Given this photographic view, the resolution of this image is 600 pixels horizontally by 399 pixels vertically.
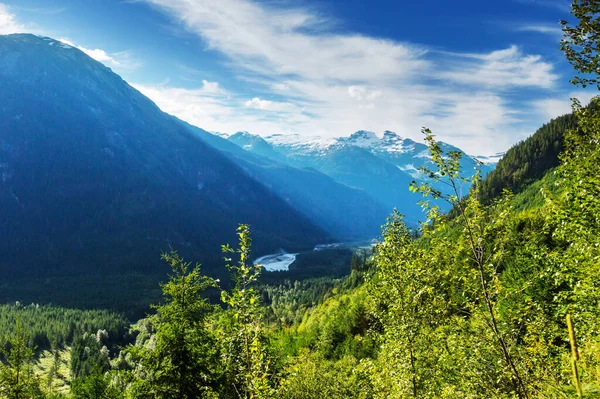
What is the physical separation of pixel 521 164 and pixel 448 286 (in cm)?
17082

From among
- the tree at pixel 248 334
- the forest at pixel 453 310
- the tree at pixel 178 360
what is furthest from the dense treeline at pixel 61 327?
the tree at pixel 248 334

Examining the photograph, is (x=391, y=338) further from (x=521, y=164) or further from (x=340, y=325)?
(x=521, y=164)

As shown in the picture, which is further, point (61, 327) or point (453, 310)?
point (61, 327)

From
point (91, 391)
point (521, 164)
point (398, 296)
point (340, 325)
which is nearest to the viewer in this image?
point (398, 296)

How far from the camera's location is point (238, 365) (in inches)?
465

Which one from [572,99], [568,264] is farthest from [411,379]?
[572,99]

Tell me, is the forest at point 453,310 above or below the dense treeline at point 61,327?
above


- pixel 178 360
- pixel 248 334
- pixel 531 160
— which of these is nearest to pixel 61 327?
pixel 178 360

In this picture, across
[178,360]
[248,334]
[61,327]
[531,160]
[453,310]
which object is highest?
[531,160]

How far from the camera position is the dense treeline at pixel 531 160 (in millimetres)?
147500

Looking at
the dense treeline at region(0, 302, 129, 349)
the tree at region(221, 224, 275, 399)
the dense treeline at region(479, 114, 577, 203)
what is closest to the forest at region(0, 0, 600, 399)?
the tree at region(221, 224, 275, 399)

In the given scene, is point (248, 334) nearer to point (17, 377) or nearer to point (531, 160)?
point (17, 377)

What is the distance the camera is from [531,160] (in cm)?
15400

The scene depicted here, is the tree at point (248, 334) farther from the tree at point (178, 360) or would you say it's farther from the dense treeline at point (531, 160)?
the dense treeline at point (531, 160)
